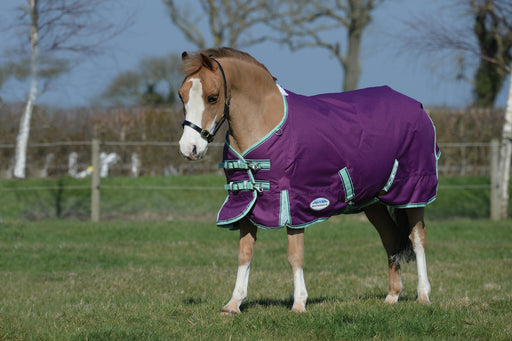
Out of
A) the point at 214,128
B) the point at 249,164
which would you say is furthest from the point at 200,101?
the point at 249,164

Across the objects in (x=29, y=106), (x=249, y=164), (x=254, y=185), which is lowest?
(x=254, y=185)

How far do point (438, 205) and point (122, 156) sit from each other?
330 inches

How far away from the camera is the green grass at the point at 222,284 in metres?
4.43

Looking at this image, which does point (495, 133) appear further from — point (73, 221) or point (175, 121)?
point (73, 221)

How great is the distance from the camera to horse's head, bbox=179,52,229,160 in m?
4.36

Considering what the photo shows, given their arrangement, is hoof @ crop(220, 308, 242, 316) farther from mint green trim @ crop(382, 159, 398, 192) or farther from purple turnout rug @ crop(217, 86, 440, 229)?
mint green trim @ crop(382, 159, 398, 192)

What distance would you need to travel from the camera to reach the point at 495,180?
14.2 m

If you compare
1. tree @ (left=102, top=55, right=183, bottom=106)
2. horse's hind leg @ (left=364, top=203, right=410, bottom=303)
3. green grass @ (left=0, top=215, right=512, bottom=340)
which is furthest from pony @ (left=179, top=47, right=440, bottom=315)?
tree @ (left=102, top=55, right=183, bottom=106)

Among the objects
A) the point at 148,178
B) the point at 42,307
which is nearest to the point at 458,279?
the point at 42,307

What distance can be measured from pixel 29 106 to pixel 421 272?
11.9m

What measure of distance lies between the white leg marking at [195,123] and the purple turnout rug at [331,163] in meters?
0.50

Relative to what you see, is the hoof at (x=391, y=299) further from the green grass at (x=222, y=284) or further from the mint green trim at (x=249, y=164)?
the mint green trim at (x=249, y=164)

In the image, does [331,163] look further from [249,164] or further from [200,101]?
[200,101]

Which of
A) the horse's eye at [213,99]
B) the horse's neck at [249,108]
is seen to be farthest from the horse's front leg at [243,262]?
the horse's eye at [213,99]
